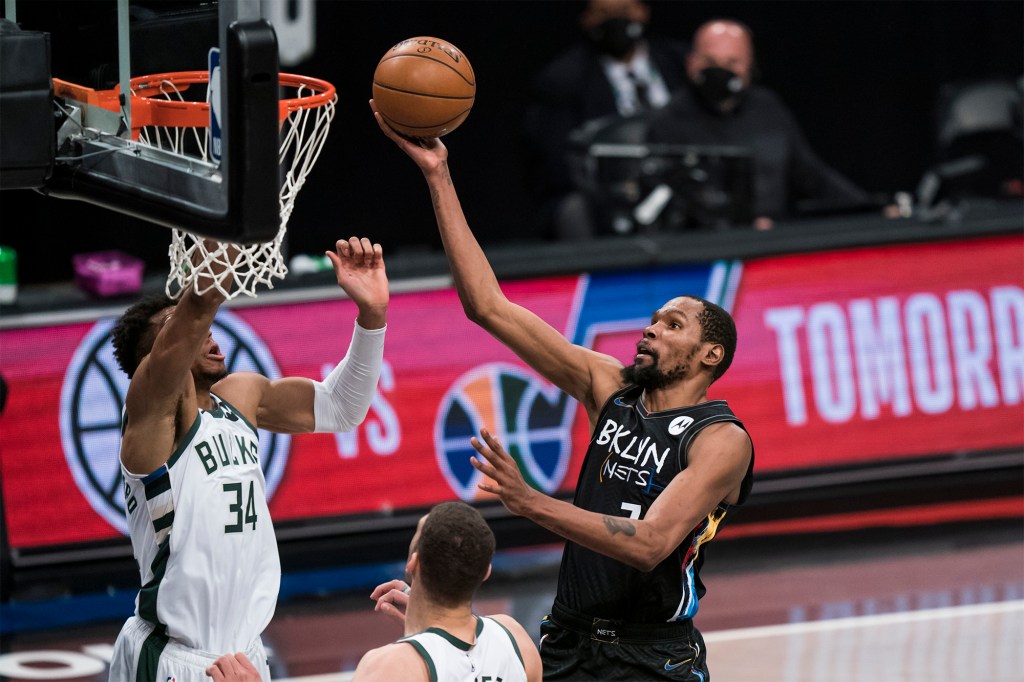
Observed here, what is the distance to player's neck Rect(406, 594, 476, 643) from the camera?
13.0ft

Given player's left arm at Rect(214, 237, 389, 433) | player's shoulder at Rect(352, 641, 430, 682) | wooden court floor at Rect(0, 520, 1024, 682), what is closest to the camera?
player's shoulder at Rect(352, 641, 430, 682)

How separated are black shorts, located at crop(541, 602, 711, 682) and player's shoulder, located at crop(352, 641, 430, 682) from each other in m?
1.34

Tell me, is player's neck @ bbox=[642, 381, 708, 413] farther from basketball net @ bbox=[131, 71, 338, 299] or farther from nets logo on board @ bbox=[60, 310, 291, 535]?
nets logo on board @ bbox=[60, 310, 291, 535]

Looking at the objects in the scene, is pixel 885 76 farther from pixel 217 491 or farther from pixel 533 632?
pixel 217 491

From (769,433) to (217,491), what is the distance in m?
4.88

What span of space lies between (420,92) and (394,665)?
2.12m

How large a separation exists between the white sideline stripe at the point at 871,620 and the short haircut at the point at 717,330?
261cm

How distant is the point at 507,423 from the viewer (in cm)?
884

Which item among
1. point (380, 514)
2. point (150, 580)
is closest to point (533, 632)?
point (380, 514)

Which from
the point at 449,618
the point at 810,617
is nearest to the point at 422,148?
the point at 449,618

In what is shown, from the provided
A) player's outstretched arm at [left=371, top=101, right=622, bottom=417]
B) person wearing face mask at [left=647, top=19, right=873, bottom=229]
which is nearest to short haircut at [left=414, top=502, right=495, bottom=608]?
player's outstretched arm at [left=371, top=101, right=622, bottom=417]

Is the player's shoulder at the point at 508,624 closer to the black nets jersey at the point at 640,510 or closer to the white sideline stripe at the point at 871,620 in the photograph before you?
the black nets jersey at the point at 640,510

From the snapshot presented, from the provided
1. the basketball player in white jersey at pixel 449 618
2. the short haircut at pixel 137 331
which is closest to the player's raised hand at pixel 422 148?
the short haircut at pixel 137 331

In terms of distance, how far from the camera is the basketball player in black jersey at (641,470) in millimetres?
4961
